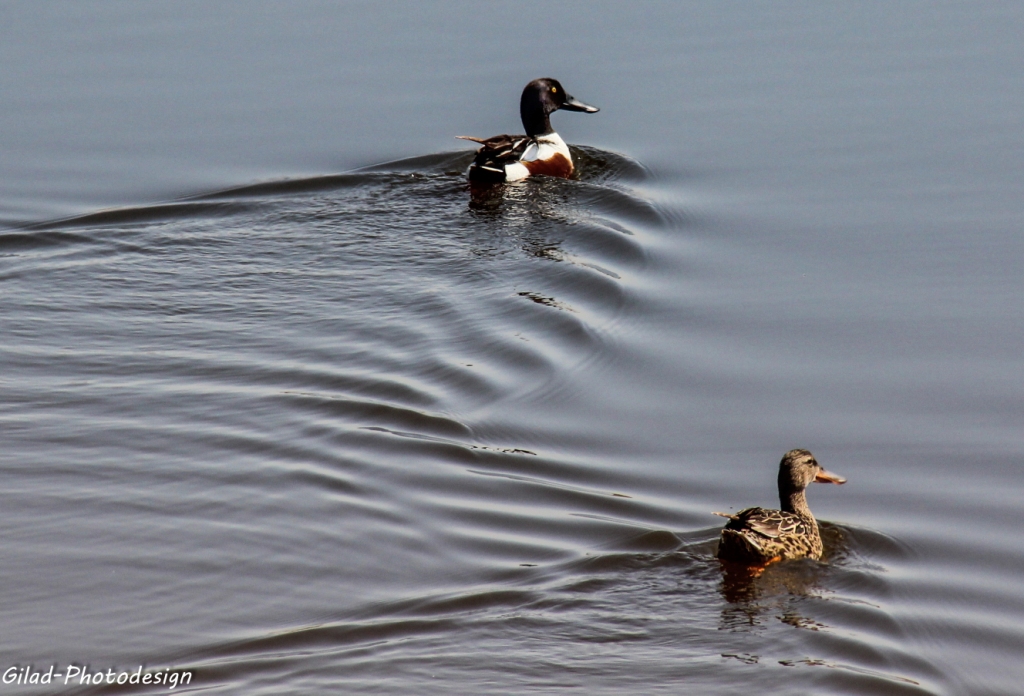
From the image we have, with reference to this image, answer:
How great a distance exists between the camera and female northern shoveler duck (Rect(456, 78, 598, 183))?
12875 millimetres

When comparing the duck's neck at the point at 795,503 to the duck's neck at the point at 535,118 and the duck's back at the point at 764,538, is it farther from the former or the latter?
the duck's neck at the point at 535,118

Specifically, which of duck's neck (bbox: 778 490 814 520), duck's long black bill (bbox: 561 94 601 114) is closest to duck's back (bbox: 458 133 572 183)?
duck's long black bill (bbox: 561 94 601 114)

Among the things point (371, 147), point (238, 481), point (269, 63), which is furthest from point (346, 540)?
point (269, 63)

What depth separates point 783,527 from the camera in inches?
258

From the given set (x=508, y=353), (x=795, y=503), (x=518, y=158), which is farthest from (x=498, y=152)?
(x=795, y=503)

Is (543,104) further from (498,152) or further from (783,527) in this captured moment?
(783,527)

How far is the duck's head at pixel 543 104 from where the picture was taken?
46.8ft

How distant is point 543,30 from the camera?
1599 centimetres

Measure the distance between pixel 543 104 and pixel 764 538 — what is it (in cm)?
860

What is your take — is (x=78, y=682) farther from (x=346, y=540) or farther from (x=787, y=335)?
(x=787, y=335)

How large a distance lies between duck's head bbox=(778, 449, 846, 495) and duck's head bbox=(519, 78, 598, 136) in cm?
772

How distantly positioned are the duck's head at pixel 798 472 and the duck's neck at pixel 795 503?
0.9 inches

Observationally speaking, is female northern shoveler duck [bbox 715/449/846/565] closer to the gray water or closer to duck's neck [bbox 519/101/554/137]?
the gray water

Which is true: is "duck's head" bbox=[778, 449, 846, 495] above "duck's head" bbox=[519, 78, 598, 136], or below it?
below
